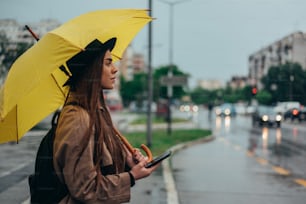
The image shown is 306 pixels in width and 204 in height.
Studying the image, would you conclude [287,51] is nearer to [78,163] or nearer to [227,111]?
[78,163]

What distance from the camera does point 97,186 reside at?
2227 mm

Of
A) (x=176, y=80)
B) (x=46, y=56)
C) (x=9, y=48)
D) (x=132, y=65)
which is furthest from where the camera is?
(x=132, y=65)

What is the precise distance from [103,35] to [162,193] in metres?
5.50

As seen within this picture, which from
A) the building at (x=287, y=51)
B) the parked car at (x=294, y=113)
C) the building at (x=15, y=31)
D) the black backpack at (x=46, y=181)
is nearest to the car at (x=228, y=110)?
the parked car at (x=294, y=113)

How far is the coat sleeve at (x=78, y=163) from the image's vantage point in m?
2.19

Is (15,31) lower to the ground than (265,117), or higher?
higher

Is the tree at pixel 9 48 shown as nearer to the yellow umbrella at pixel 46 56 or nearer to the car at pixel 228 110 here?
the yellow umbrella at pixel 46 56

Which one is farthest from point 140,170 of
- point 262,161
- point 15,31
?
point 262,161

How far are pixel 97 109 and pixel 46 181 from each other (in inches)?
14.8

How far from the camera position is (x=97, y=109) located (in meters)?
2.38

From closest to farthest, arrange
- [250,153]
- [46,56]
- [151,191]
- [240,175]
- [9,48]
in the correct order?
1. [46,56]
2. [9,48]
3. [151,191]
4. [240,175]
5. [250,153]

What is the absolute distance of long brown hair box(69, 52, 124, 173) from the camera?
90.3 inches

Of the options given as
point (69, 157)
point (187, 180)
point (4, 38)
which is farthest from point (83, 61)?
point (187, 180)

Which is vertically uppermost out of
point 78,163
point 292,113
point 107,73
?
point 107,73
